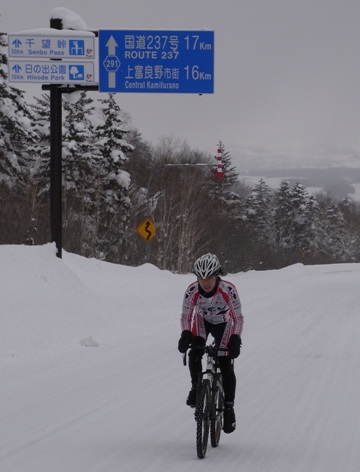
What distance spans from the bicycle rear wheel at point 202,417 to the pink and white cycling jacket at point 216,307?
571 mm

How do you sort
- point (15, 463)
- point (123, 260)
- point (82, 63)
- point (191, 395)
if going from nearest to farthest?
point (15, 463) → point (191, 395) → point (82, 63) → point (123, 260)

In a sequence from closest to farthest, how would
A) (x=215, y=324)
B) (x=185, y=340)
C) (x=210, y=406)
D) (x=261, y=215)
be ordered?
(x=210, y=406) < (x=185, y=340) < (x=215, y=324) < (x=261, y=215)

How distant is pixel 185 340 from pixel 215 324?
409 millimetres

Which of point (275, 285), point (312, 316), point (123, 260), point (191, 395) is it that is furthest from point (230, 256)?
point (191, 395)

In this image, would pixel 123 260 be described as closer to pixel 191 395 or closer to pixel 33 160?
pixel 33 160

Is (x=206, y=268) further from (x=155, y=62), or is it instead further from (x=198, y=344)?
(x=155, y=62)

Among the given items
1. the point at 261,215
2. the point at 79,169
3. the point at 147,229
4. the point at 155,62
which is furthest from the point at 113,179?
the point at 261,215

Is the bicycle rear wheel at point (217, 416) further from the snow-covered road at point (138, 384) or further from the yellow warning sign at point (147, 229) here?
the yellow warning sign at point (147, 229)

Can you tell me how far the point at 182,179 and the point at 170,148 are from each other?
1451 centimetres

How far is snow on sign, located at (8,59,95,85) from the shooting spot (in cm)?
1675

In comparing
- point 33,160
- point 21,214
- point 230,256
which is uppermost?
point 33,160

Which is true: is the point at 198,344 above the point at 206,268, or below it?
below

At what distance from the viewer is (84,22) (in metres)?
17.7

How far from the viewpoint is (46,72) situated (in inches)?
665
